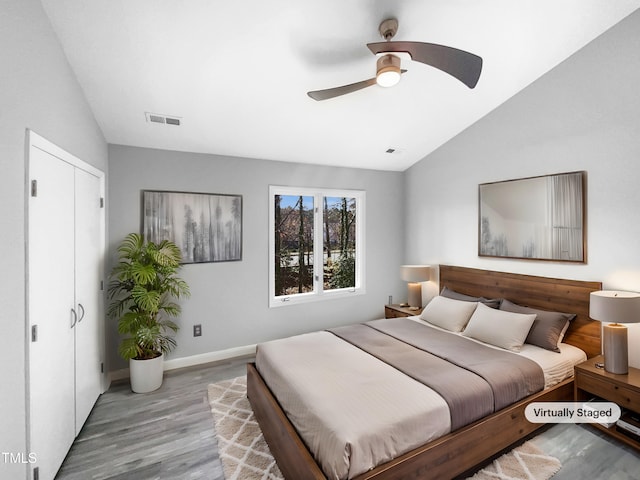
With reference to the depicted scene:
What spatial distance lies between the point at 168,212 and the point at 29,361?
81.3 inches

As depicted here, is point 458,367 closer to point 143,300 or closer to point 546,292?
point 546,292

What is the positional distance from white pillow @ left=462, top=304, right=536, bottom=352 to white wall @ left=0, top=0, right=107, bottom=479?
3321 mm

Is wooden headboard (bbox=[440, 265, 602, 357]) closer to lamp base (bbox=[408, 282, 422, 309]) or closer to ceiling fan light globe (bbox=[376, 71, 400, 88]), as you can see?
lamp base (bbox=[408, 282, 422, 309])

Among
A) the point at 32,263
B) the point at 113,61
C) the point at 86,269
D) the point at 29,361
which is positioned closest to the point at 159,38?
the point at 113,61

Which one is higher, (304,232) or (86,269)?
(304,232)

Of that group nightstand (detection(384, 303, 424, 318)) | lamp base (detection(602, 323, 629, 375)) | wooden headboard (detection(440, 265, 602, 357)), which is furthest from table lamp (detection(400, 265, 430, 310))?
lamp base (detection(602, 323, 629, 375))

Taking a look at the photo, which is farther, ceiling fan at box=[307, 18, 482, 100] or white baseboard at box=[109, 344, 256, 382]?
white baseboard at box=[109, 344, 256, 382]

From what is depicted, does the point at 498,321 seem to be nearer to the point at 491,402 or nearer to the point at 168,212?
the point at 491,402

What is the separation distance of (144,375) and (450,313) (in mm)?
3120

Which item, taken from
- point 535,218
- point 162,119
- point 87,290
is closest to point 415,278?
point 535,218

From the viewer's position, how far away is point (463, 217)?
13.3 feet

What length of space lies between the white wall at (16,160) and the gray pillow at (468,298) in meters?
3.76

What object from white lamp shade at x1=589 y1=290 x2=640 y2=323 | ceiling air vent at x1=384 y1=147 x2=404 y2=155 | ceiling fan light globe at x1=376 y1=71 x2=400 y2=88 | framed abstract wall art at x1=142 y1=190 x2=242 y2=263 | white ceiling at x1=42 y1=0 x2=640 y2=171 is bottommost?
white lamp shade at x1=589 y1=290 x2=640 y2=323

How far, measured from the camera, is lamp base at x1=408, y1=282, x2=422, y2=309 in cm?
443
